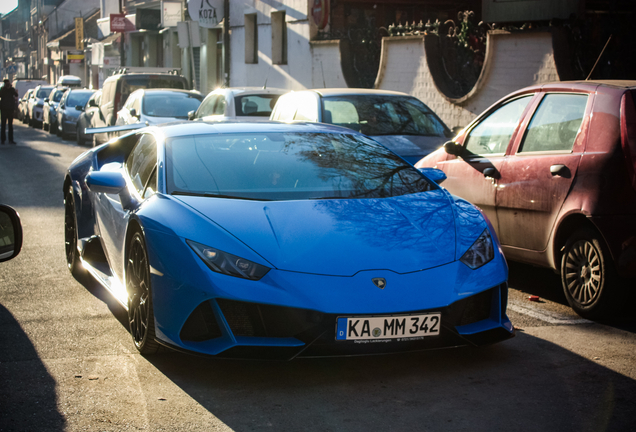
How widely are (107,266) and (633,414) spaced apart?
3716 millimetres

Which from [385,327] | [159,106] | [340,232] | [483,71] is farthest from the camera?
[159,106]

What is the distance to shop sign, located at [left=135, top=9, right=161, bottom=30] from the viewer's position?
39906 mm

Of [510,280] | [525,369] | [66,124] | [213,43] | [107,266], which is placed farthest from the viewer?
[213,43]

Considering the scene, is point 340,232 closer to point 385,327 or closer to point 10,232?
point 385,327

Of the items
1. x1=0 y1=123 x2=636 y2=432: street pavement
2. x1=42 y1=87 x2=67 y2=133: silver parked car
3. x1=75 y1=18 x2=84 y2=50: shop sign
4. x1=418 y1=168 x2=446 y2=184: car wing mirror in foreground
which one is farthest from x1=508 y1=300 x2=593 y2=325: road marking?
x1=75 y1=18 x2=84 y2=50: shop sign

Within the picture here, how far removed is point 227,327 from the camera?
416cm

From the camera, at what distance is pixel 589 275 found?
19.1ft

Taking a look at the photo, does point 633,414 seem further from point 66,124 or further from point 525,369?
point 66,124

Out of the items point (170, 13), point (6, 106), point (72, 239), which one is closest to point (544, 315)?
point (72, 239)

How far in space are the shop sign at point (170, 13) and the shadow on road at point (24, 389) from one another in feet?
106

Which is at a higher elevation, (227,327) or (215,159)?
(215,159)

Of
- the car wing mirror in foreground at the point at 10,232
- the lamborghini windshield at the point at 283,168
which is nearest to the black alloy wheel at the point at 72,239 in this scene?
the lamborghini windshield at the point at 283,168

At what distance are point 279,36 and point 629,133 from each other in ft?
72.9

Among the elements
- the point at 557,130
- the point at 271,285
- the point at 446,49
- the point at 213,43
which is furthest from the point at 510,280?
the point at 213,43
